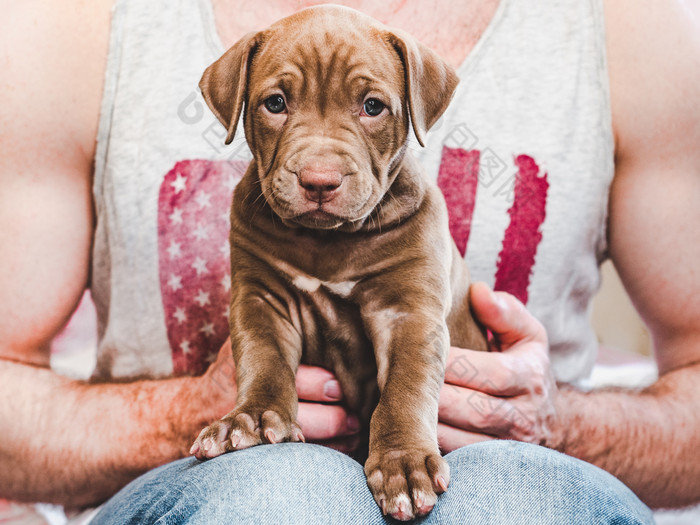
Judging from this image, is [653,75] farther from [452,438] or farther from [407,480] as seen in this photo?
[407,480]

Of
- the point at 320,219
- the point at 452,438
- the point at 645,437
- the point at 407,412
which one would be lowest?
the point at 645,437

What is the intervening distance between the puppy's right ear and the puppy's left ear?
0.39 meters

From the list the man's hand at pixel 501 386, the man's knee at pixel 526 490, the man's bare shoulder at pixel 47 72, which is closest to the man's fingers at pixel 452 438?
the man's hand at pixel 501 386

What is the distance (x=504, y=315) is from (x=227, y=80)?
3.77 ft

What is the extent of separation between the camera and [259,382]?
5.14 ft

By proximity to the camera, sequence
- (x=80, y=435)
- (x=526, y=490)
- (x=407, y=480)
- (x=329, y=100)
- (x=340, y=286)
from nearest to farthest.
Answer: (x=407, y=480) → (x=526, y=490) → (x=329, y=100) → (x=340, y=286) → (x=80, y=435)

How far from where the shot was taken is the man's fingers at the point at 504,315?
81.0 inches

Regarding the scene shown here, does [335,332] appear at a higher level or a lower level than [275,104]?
lower

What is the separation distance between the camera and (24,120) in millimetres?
2271

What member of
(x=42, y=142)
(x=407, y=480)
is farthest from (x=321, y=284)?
(x=42, y=142)

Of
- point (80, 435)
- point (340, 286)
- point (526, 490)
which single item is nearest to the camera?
point (526, 490)

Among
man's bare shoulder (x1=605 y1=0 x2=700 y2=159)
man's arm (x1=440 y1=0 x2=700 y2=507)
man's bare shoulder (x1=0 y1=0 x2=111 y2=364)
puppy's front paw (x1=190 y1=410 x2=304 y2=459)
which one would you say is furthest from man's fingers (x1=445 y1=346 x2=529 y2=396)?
man's bare shoulder (x1=0 y1=0 x2=111 y2=364)

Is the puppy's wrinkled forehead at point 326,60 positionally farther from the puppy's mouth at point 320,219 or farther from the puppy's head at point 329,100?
the puppy's mouth at point 320,219

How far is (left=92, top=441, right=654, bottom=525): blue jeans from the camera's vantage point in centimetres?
135
